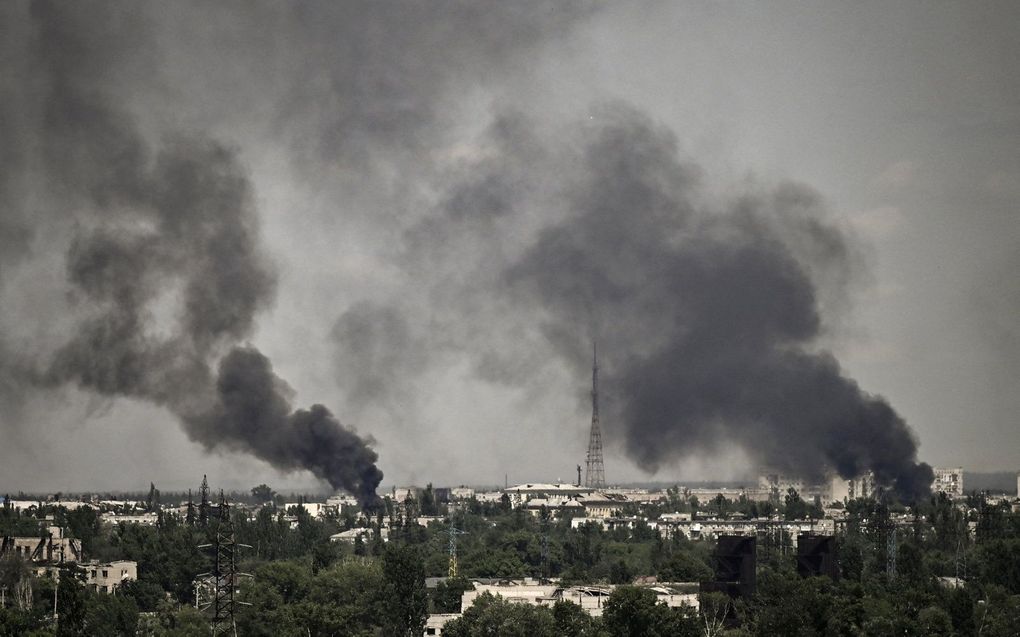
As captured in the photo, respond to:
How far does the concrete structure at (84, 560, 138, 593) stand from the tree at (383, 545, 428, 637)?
24.6 meters

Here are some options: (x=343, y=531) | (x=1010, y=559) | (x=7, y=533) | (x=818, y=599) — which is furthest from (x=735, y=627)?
(x=343, y=531)

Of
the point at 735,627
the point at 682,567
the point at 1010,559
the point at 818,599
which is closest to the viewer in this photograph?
the point at 818,599

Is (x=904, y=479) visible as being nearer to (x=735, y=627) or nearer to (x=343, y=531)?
(x=343, y=531)

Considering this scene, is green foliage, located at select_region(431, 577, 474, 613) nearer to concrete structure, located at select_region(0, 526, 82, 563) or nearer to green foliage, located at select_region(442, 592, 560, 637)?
green foliage, located at select_region(442, 592, 560, 637)

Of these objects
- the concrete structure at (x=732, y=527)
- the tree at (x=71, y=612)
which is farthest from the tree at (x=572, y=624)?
the concrete structure at (x=732, y=527)

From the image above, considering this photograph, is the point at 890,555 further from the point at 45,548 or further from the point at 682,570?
the point at 45,548

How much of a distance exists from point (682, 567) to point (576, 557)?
25189 mm

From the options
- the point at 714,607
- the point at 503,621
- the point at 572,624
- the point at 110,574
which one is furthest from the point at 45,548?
the point at 572,624

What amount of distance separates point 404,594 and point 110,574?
97.3ft

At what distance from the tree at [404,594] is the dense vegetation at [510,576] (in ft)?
0.25

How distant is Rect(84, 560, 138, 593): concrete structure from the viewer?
4107 inches

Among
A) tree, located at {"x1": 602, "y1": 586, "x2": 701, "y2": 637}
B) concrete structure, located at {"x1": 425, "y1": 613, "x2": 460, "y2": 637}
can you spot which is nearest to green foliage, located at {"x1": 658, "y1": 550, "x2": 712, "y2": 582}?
concrete structure, located at {"x1": 425, "y1": 613, "x2": 460, "y2": 637}

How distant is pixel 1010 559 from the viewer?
3937 inches

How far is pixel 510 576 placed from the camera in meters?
Answer: 111
